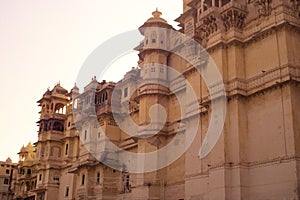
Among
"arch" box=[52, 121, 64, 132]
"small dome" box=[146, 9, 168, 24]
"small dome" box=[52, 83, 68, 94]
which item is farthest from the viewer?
"small dome" box=[52, 83, 68, 94]

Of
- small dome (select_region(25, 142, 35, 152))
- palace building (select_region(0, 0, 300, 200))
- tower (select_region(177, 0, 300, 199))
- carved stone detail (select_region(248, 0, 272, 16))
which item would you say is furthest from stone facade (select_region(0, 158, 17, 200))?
carved stone detail (select_region(248, 0, 272, 16))

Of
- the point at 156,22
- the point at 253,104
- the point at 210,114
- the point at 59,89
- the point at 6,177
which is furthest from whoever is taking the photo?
the point at 6,177

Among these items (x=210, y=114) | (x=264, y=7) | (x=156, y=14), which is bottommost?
(x=210, y=114)

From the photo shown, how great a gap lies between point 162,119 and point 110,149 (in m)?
8.76

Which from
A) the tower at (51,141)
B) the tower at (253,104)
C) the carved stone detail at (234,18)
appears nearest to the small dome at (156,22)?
the tower at (253,104)

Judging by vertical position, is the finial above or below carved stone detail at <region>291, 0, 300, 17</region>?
above

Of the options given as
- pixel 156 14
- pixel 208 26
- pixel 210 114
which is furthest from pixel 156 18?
pixel 210 114

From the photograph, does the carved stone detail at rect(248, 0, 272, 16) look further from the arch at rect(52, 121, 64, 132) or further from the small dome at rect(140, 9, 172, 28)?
the arch at rect(52, 121, 64, 132)

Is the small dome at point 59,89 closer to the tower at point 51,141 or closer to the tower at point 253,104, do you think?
the tower at point 51,141

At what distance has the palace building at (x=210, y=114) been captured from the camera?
2269 cm

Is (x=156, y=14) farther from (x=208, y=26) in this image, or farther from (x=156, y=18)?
(x=208, y=26)

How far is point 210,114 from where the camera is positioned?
2606 cm

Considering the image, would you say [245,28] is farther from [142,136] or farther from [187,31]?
[142,136]

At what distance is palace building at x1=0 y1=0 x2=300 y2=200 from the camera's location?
22692 millimetres
